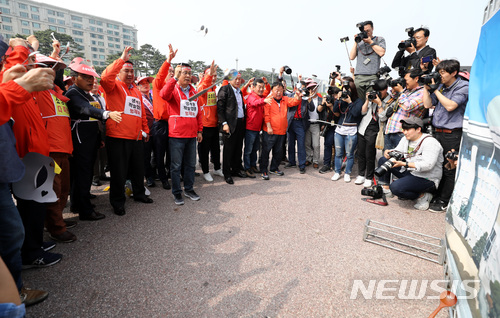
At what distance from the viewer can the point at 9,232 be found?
6.00 ft

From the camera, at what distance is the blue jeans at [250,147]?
227 inches

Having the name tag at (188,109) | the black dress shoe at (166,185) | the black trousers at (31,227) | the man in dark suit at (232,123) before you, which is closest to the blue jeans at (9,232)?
the black trousers at (31,227)

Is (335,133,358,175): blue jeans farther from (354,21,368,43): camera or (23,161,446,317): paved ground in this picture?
(354,21,368,43): camera

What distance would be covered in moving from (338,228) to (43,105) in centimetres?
381

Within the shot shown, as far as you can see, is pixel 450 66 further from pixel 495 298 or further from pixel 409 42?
pixel 495 298

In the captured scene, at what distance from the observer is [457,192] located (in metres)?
1.82

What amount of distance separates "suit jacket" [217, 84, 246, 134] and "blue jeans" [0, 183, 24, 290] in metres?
3.67

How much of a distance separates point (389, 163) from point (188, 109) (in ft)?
11.0

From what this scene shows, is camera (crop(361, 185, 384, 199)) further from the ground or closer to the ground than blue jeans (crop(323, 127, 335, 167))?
closer to the ground

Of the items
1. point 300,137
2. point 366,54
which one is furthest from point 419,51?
point 300,137

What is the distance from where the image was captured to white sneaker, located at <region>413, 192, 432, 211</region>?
4.26 m

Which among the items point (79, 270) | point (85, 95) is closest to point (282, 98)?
point (85, 95)

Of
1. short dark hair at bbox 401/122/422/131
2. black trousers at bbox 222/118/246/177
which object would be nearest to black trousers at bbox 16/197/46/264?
black trousers at bbox 222/118/246/177

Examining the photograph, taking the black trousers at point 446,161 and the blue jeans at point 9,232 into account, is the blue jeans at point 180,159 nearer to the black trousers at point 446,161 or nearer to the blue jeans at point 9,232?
the blue jeans at point 9,232
